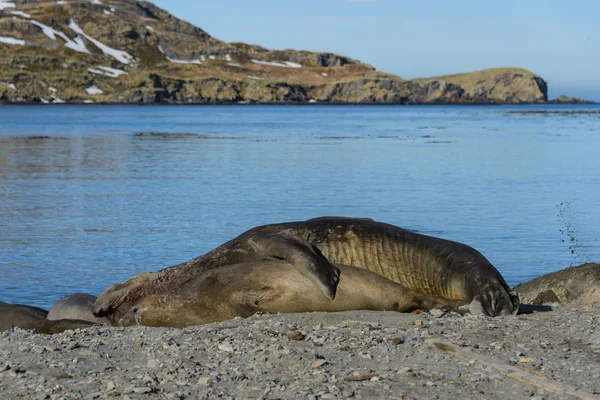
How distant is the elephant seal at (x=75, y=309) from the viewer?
11.0 metres

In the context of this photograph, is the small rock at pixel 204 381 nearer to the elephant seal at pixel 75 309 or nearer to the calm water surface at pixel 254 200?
the elephant seal at pixel 75 309

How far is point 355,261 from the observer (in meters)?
10.1

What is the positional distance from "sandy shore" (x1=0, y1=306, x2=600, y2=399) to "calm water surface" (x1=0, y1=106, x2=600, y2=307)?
6431mm

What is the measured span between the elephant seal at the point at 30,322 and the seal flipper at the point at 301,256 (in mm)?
2164

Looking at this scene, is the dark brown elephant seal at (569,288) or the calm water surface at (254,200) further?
the calm water surface at (254,200)

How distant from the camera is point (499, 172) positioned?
36.6 meters

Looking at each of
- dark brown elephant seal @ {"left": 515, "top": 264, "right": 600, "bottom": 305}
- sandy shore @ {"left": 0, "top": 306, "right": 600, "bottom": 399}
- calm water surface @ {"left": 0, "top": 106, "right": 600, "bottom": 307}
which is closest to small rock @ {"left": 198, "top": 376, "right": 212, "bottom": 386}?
sandy shore @ {"left": 0, "top": 306, "right": 600, "bottom": 399}

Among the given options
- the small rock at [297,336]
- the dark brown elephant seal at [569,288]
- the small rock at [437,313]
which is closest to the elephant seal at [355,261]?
the small rock at [437,313]

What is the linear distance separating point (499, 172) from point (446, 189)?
7.68m

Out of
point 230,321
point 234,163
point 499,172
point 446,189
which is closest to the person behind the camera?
point 230,321

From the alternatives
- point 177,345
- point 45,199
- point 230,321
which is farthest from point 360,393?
point 45,199

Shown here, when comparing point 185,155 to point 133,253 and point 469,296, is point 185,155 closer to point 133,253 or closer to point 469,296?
point 133,253

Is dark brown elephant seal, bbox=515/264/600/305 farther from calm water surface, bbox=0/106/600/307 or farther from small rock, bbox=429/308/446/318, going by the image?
calm water surface, bbox=0/106/600/307

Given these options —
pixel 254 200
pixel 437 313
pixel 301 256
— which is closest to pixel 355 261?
pixel 301 256
